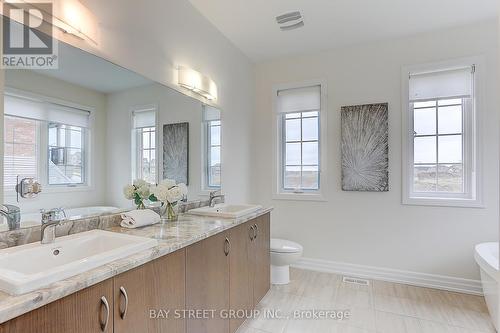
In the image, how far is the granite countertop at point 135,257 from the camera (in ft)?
2.26

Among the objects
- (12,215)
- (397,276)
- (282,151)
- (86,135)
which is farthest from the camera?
(282,151)

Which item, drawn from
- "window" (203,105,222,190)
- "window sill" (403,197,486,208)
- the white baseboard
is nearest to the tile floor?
the white baseboard

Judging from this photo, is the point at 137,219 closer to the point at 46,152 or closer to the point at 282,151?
the point at 46,152

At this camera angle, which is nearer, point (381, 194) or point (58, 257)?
point (58, 257)

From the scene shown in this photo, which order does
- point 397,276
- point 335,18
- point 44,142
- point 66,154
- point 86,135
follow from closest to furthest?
point 44,142
point 66,154
point 86,135
point 335,18
point 397,276

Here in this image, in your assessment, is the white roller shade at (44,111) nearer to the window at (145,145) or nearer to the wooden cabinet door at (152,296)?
the window at (145,145)

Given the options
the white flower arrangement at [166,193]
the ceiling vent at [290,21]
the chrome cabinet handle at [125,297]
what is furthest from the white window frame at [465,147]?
the chrome cabinet handle at [125,297]

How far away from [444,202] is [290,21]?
7.73 feet

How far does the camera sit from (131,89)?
1748mm

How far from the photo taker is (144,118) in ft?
6.12

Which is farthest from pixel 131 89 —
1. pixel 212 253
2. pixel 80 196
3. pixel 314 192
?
pixel 314 192

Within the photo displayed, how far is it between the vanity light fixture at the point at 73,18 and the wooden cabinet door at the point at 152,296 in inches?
49.1

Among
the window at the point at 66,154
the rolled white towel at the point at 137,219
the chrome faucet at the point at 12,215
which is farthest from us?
the rolled white towel at the point at 137,219

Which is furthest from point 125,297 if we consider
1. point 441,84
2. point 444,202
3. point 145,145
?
point 441,84
